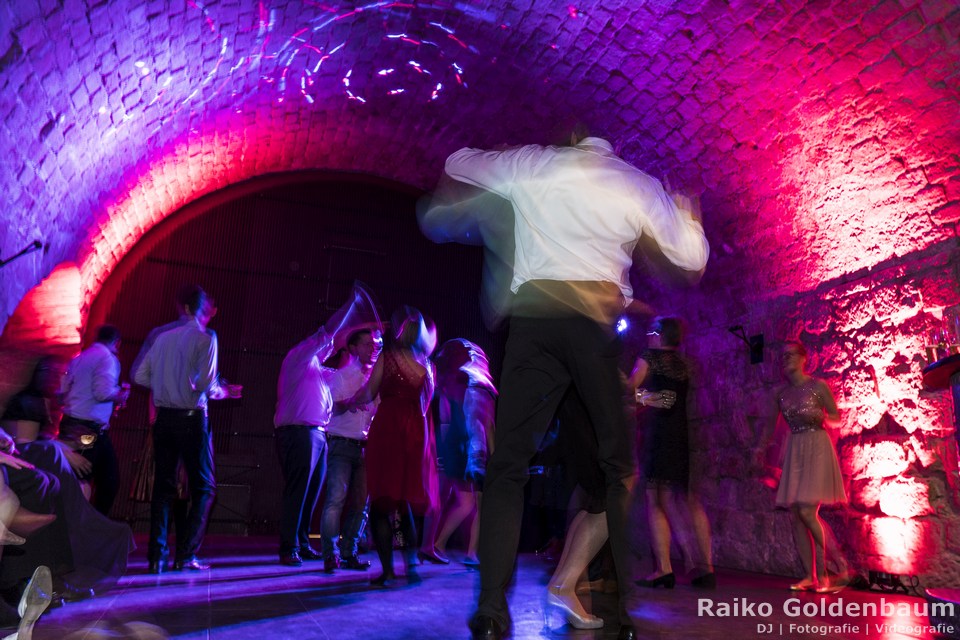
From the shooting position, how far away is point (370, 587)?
11.1ft

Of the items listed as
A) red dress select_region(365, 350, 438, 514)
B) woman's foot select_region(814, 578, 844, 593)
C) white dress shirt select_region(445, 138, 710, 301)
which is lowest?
woman's foot select_region(814, 578, 844, 593)

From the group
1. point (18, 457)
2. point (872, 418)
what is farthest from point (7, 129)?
point (872, 418)

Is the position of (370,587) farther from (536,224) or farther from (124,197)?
(124,197)

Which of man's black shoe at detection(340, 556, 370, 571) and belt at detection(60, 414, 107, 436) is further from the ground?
belt at detection(60, 414, 107, 436)

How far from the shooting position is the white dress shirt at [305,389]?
15.4 feet

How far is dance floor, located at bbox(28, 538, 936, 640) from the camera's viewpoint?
2297 millimetres

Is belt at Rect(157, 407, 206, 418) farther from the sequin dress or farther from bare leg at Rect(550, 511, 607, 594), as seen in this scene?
the sequin dress

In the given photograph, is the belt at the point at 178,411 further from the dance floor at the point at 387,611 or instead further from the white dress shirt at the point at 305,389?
the dance floor at the point at 387,611

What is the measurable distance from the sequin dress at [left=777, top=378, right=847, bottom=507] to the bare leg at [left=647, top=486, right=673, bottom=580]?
711 mm

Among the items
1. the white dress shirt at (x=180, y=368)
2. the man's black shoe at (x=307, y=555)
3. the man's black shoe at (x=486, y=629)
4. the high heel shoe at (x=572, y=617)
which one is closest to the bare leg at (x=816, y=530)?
the high heel shoe at (x=572, y=617)

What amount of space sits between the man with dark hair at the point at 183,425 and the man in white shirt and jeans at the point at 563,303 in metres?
2.48

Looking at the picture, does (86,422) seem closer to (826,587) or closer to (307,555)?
(307,555)

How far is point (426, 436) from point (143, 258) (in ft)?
16.6

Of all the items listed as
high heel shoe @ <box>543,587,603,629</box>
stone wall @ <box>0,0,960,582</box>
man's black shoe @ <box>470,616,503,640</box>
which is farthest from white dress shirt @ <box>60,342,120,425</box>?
man's black shoe @ <box>470,616,503,640</box>
